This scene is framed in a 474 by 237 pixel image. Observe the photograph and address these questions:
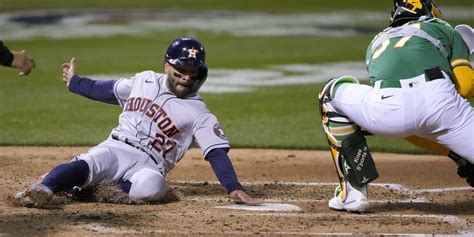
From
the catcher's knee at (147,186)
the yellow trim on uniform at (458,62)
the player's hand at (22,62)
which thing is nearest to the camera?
the yellow trim on uniform at (458,62)

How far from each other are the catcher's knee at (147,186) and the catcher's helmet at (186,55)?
0.86 meters

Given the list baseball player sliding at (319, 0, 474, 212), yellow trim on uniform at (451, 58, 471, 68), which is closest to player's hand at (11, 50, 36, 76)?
baseball player sliding at (319, 0, 474, 212)

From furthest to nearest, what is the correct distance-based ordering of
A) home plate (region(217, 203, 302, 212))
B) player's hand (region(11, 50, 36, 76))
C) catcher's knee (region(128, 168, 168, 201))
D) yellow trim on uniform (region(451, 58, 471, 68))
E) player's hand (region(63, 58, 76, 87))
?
player's hand (region(63, 58, 76, 87)) < player's hand (region(11, 50, 36, 76)) < catcher's knee (region(128, 168, 168, 201)) < home plate (region(217, 203, 302, 212)) < yellow trim on uniform (region(451, 58, 471, 68))

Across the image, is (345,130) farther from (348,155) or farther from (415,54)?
(415,54)

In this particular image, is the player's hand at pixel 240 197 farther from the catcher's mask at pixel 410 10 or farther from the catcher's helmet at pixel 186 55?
the catcher's mask at pixel 410 10

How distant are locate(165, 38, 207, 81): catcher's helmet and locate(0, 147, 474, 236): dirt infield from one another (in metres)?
1.08

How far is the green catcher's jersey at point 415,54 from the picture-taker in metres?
6.69

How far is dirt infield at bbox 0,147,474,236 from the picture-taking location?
6.28 meters

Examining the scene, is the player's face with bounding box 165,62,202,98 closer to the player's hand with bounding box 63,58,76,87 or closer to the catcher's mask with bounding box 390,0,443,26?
the player's hand with bounding box 63,58,76,87

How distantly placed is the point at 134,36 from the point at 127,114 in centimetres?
1508

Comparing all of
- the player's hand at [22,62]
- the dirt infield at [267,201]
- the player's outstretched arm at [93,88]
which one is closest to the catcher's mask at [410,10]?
the dirt infield at [267,201]

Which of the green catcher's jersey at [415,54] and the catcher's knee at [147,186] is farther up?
the green catcher's jersey at [415,54]

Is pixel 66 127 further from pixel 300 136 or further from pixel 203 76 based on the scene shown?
pixel 203 76

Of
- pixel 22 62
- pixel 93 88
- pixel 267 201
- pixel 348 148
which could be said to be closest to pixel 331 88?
pixel 348 148
